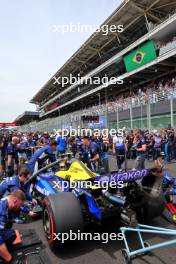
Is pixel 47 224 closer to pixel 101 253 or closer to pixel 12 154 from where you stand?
pixel 101 253

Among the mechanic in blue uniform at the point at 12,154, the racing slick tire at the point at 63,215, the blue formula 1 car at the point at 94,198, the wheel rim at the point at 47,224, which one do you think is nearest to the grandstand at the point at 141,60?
the mechanic in blue uniform at the point at 12,154

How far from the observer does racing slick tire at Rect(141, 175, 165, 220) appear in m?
4.09

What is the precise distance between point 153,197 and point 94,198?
938 mm

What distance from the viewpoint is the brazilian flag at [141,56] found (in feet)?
67.9

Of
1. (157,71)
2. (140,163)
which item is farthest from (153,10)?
(140,163)

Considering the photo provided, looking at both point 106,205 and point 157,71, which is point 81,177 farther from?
point 157,71

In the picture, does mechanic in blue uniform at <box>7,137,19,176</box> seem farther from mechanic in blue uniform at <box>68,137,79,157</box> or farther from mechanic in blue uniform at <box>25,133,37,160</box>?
mechanic in blue uniform at <box>68,137,79,157</box>

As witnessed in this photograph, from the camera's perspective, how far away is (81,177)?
4043 millimetres

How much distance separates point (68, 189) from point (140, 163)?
427 centimetres

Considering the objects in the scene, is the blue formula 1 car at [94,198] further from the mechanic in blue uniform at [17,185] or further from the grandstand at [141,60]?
the grandstand at [141,60]

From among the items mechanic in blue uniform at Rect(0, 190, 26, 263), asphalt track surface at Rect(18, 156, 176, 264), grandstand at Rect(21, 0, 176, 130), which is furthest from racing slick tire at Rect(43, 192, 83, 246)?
grandstand at Rect(21, 0, 176, 130)

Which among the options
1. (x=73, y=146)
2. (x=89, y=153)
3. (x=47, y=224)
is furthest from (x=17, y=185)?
(x=73, y=146)

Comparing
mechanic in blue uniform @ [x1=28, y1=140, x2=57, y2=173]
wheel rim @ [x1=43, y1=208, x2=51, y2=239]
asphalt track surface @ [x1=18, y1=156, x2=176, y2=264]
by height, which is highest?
mechanic in blue uniform @ [x1=28, y1=140, x2=57, y2=173]

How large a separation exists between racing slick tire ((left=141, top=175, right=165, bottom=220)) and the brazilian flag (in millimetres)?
17967
